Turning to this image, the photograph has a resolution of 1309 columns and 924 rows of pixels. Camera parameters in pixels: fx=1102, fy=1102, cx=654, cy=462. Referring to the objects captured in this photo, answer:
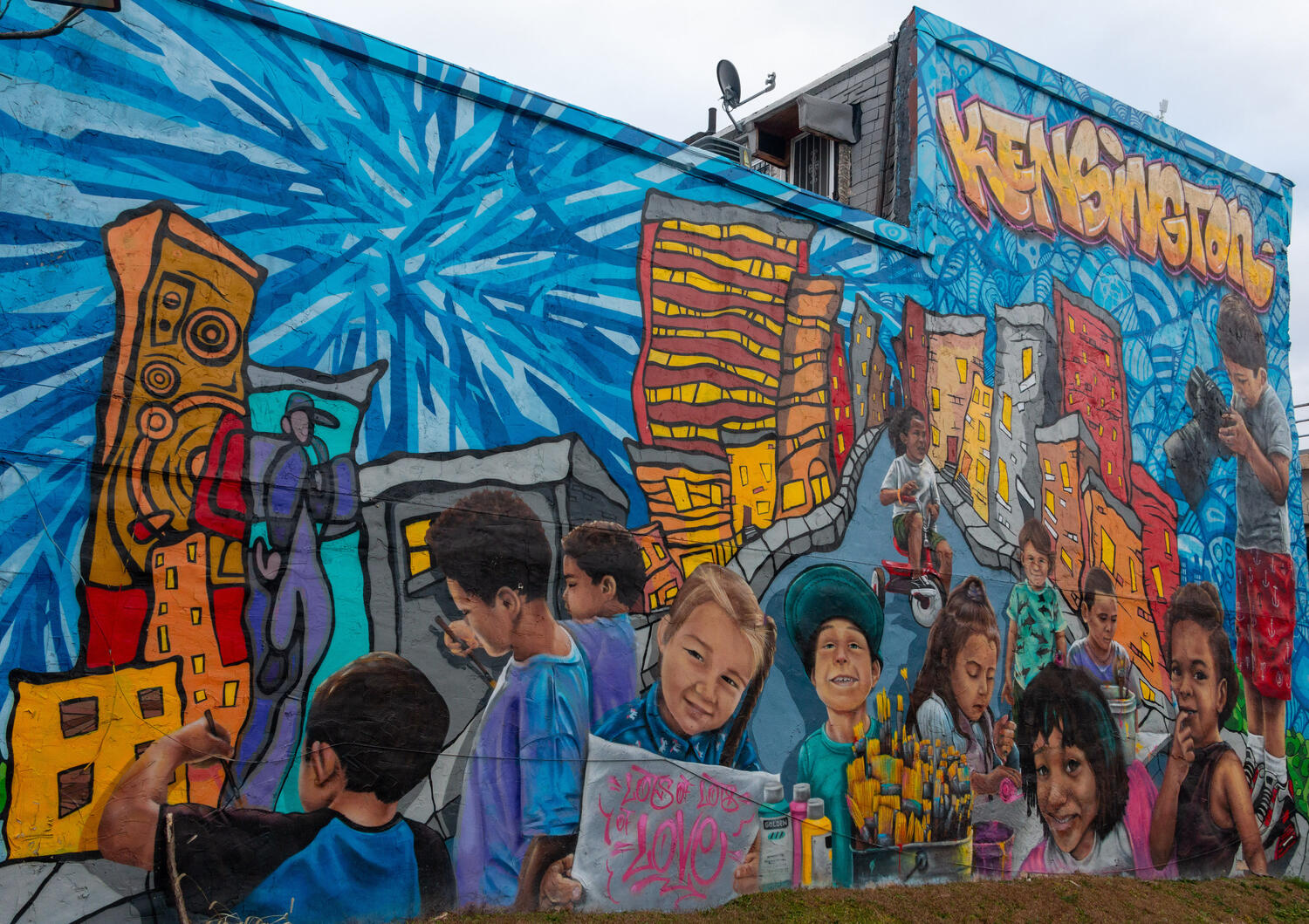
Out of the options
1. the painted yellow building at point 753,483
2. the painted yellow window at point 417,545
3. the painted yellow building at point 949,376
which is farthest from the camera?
the painted yellow building at point 949,376

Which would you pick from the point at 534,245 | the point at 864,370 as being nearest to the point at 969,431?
the point at 864,370

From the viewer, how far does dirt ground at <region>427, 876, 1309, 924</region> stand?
8.38 m

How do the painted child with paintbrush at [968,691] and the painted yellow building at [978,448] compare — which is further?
the painted yellow building at [978,448]

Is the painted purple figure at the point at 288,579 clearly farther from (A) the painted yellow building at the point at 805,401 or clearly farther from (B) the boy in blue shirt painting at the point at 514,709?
(A) the painted yellow building at the point at 805,401

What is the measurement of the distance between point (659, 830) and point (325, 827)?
2.61m

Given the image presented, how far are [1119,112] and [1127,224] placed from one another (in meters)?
1.37

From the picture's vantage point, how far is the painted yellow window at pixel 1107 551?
39.8ft

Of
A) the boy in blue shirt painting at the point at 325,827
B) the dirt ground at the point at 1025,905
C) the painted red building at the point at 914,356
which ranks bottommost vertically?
the dirt ground at the point at 1025,905

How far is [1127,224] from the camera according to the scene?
523 inches

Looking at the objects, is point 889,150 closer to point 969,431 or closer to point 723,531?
point 969,431

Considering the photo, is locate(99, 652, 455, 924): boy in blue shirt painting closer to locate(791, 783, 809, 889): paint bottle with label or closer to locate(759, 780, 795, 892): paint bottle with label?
locate(759, 780, 795, 892): paint bottle with label

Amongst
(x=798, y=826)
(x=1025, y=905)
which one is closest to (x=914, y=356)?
(x=798, y=826)

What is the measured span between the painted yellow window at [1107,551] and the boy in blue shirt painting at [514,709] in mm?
6732

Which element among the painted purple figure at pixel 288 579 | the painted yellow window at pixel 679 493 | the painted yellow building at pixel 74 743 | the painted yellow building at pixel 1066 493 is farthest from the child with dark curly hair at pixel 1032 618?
the painted yellow building at pixel 74 743
